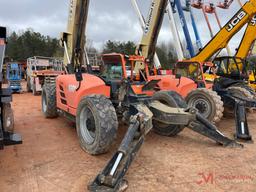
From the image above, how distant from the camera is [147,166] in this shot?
427 cm

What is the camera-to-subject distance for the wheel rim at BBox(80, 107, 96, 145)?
474 cm

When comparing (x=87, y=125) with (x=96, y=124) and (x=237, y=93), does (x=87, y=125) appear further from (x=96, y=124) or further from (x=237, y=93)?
(x=237, y=93)

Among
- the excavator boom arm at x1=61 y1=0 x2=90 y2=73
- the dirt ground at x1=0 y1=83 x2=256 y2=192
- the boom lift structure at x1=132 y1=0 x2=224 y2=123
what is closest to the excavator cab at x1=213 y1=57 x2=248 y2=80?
the boom lift structure at x1=132 y1=0 x2=224 y2=123

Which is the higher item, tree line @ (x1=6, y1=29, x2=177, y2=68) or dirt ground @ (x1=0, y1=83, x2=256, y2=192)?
tree line @ (x1=6, y1=29, x2=177, y2=68)

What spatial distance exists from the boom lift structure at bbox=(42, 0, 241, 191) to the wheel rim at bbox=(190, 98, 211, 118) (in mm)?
1274

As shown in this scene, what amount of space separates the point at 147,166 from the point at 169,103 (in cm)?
152

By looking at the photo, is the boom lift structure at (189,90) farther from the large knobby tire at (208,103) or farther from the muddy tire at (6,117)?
the muddy tire at (6,117)

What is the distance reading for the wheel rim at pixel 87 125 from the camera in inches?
187

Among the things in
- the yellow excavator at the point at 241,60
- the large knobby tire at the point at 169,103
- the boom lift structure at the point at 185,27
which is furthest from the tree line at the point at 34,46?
the large knobby tire at the point at 169,103

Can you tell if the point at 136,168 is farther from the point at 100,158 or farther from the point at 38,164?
the point at 38,164

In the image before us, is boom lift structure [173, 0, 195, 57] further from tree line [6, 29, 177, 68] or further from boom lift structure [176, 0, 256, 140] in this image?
tree line [6, 29, 177, 68]

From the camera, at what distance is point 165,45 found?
37.7 m

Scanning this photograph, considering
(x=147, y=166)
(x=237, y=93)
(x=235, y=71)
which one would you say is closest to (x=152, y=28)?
(x=235, y=71)

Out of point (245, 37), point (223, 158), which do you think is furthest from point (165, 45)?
point (223, 158)
